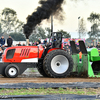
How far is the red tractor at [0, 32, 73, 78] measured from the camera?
29.9 feet

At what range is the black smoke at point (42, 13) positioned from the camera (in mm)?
11461

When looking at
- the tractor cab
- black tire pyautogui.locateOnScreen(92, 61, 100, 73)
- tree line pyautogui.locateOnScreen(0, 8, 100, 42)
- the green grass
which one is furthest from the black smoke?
tree line pyautogui.locateOnScreen(0, 8, 100, 42)

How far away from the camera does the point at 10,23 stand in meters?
63.2

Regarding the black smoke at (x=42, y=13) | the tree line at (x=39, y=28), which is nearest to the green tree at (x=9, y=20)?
the tree line at (x=39, y=28)

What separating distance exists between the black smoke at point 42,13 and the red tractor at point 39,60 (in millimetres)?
2205

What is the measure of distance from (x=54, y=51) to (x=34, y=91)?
11.4ft

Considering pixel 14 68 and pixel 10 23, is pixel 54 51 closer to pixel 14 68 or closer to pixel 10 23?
pixel 14 68

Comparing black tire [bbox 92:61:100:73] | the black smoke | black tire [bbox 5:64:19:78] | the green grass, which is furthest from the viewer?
the black smoke

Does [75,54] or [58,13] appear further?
[58,13]

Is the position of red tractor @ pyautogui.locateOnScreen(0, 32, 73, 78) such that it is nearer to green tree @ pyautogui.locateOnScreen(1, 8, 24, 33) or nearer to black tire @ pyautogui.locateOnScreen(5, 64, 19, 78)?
black tire @ pyautogui.locateOnScreen(5, 64, 19, 78)

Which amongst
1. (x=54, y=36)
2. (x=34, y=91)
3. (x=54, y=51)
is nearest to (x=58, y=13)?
(x=54, y=36)

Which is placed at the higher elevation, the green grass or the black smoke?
the black smoke

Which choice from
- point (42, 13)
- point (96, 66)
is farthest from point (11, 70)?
point (96, 66)

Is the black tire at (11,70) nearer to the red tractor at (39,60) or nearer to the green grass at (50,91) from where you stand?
the red tractor at (39,60)
